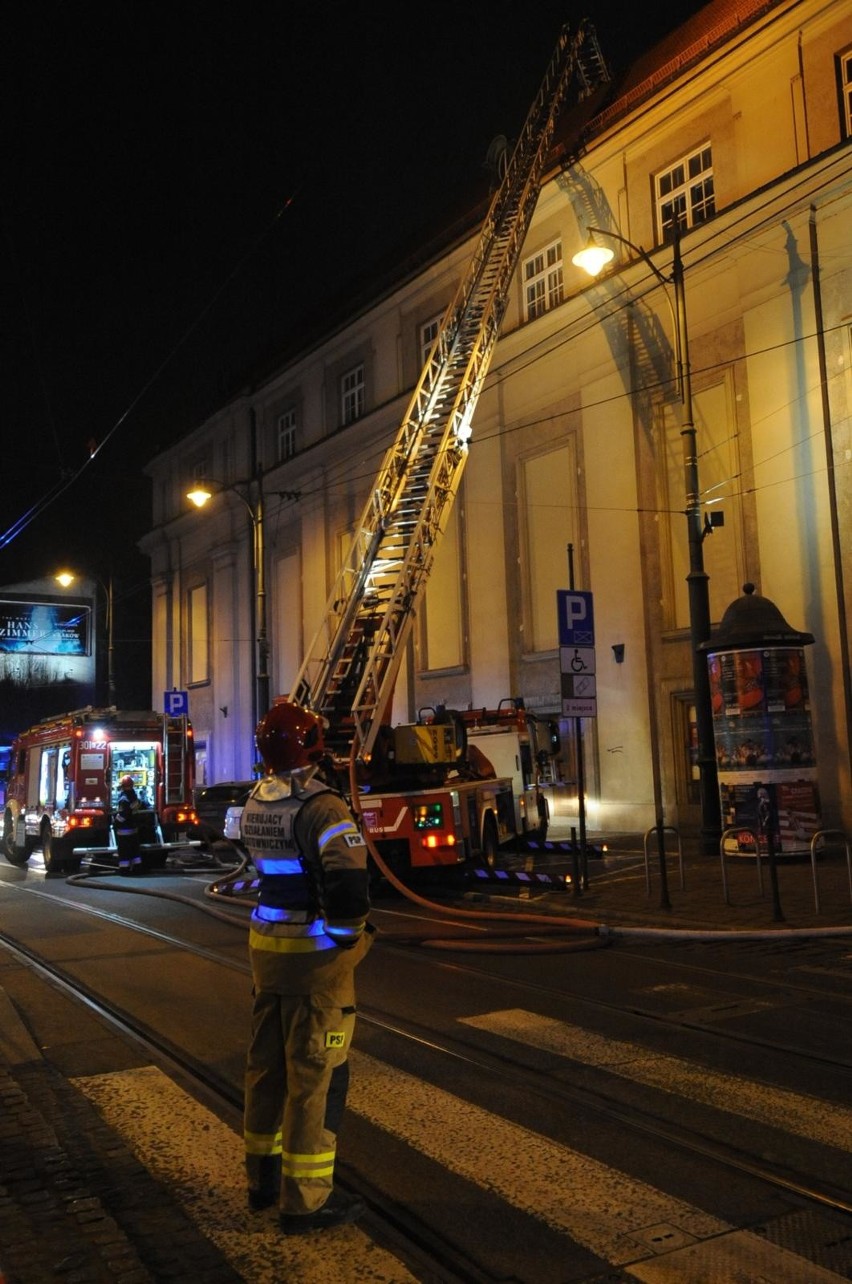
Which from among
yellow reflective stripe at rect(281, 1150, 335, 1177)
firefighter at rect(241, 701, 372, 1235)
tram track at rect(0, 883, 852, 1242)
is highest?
firefighter at rect(241, 701, 372, 1235)

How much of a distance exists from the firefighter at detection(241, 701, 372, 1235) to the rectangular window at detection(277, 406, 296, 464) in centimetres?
3152

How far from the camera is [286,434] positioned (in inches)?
1395

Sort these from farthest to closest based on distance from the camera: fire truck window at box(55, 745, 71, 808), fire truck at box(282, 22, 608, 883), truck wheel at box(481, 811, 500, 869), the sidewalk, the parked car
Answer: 1. the parked car
2. fire truck window at box(55, 745, 71, 808)
3. truck wheel at box(481, 811, 500, 869)
4. fire truck at box(282, 22, 608, 883)
5. the sidewalk

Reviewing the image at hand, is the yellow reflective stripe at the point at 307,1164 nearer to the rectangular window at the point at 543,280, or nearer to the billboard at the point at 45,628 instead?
the rectangular window at the point at 543,280

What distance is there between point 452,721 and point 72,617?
44.3 m

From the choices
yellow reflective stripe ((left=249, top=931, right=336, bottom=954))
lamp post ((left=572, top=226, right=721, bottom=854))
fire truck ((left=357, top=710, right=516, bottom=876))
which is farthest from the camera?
lamp post ((left=572, top=226, right=721, bottom=854))

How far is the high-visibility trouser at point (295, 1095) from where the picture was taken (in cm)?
372

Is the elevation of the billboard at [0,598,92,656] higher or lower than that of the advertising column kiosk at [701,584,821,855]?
higher

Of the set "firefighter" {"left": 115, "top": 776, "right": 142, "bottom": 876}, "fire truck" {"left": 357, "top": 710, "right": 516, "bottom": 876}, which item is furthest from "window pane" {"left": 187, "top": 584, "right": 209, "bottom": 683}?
"fire truck" {"left": 357, "top": 710, "right": 516, "bottom": 876}

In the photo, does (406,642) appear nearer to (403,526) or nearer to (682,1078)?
(403,526)

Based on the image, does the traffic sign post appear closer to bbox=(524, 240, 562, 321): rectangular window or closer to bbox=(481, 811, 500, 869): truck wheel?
bbox=(481, 811, 500, 869): truck wheel

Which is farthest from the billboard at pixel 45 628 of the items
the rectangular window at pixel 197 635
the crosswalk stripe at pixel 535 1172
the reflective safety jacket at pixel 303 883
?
the reflective safety jacket at pixel 303 883

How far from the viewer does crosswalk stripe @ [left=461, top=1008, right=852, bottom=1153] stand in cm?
486

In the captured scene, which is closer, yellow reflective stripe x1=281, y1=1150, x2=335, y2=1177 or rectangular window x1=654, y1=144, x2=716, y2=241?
yellow reflective stripe x1=281, y1=1150, x2=335, y2=1177
